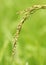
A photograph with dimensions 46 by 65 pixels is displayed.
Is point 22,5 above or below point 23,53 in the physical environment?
above

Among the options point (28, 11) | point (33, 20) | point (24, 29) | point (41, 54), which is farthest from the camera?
point (33, 20)

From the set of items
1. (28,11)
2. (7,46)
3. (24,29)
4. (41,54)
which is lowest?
(28,11)

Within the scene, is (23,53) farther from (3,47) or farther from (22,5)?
(22,5)

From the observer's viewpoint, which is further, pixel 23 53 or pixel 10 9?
pixel 10 9

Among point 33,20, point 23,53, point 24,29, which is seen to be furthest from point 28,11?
point 33,20

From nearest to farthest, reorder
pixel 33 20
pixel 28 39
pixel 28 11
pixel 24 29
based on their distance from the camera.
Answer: pixel 28 11 < pixel 28 39 < pixel 24 29 < pixel 33 20

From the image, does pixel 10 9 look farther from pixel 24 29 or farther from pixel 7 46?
pixel 7 46
